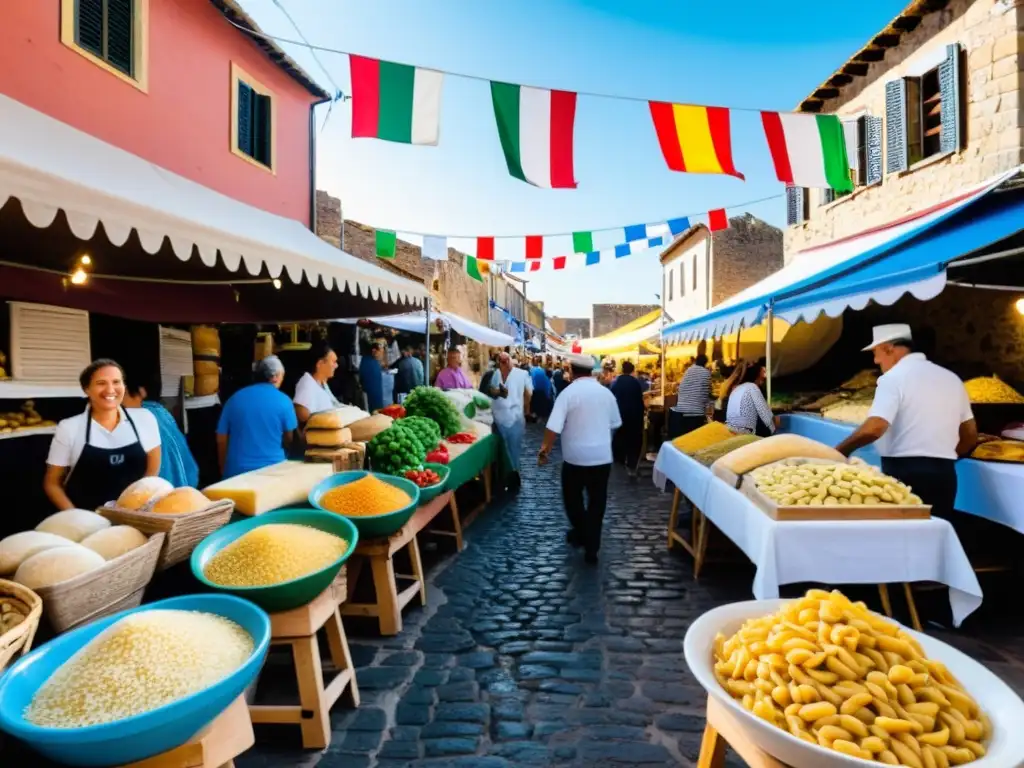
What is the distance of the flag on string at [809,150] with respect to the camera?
7016 mm

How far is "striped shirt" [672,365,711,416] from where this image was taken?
9656 millimetres

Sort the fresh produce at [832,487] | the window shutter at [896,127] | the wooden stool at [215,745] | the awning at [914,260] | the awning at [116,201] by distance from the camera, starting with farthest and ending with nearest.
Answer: the window shutter at [896,127], the awning at [914,260], the fresh produce at [832,487], the awning at [116,201], the wooden stool at [215,745]

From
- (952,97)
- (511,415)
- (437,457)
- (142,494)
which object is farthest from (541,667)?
(952,97)

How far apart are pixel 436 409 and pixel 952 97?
28.3ft

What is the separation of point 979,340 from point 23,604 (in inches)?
436

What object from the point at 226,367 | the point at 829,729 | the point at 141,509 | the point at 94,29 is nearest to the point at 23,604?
the point at 141,509

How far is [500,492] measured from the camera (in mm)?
8977

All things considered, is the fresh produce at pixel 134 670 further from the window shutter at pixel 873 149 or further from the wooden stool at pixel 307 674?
the window shutter at pixel 873 149

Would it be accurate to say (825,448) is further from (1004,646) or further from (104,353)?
(104,353)

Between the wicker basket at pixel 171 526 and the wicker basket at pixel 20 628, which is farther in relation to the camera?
the wicker basket at pixel 171 526

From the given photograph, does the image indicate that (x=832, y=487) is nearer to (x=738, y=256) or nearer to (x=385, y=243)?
(x=385, y=243)

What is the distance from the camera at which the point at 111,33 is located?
661 cm

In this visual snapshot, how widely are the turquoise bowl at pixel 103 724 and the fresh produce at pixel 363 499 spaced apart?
1739 millimetres

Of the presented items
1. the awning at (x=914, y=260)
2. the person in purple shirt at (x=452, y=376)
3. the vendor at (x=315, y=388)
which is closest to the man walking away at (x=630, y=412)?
the person in purple shirt at (x=452, y=376)
